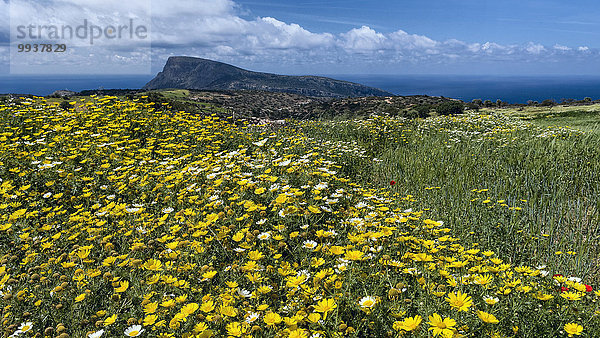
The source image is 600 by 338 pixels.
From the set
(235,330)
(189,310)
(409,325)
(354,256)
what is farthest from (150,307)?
(409,325)

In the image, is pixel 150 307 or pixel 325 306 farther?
pixel 150 307

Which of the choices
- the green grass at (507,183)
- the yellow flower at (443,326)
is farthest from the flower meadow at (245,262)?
the green grass at (507,183)

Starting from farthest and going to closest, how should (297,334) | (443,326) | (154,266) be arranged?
(154,266), (297,334), (443,326)

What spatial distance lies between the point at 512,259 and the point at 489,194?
1.50 meters

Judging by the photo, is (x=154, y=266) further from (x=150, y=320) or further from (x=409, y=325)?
(x=409, y=325)

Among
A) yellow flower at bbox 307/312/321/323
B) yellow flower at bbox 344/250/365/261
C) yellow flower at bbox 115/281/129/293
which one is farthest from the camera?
yellow flower at bbox 115/281/129/293

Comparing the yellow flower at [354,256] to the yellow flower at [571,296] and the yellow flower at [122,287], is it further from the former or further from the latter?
the yellow flower at [122,287]

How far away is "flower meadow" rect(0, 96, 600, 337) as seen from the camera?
2.16 meters

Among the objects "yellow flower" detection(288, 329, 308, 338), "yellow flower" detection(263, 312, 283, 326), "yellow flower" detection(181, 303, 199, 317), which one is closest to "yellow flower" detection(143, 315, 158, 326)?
"yellow flower" detection(181, 303, 199, 317)

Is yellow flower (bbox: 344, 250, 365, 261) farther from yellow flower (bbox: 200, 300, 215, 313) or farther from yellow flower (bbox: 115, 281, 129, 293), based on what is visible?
yellow flower (bbox: 115, 281, 129, 293)

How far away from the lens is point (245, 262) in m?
2.85

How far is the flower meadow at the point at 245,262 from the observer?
2.16 m

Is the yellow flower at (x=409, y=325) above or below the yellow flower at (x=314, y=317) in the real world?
above

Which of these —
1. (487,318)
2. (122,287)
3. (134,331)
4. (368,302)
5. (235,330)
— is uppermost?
(487,318)
